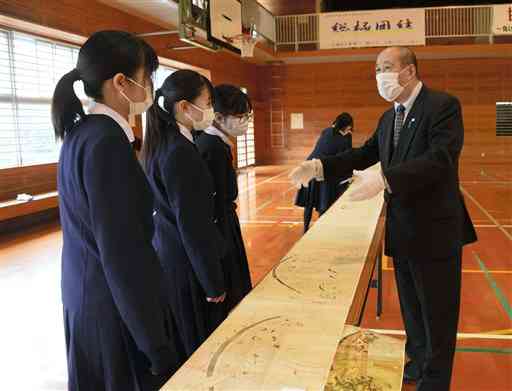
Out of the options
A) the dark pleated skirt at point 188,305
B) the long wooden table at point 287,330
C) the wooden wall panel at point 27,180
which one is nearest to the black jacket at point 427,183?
the long wooden table at point 287,330

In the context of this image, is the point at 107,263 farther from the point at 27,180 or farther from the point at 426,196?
the point at 27,180

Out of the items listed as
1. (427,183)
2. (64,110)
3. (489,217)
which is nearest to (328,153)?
(427,183)

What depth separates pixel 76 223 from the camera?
52.9 inches

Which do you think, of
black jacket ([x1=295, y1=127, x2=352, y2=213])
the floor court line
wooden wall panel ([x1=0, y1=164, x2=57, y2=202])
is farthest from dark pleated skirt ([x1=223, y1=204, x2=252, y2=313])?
wooden wall panel ([x1=0, y1=164, x2=57, y2=202])

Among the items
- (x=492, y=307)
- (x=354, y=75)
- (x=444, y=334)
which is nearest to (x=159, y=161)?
(x=444, y=334)

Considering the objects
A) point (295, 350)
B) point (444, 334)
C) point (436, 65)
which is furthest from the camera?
point (436, 65)

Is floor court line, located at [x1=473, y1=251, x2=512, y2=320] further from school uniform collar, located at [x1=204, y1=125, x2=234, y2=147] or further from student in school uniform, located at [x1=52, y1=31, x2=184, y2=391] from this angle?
student in school uniform, located at [x1=52, y1=31, x2=184, y2=391]

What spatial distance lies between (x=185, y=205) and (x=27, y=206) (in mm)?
5630

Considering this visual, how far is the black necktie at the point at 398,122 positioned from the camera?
2.26 m

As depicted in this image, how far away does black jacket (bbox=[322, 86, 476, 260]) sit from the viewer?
201 cm

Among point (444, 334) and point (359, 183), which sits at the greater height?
point (359, 183)

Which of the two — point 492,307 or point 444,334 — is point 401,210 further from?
point 492,307

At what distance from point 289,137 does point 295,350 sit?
638 inches

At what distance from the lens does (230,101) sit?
276 cm
